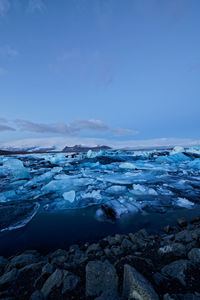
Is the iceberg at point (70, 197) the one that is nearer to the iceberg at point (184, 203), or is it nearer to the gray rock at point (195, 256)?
the iceberg at point (184, 203)

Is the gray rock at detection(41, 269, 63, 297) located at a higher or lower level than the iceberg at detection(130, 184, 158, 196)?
higher

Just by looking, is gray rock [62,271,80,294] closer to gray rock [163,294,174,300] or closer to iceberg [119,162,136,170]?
gray rock [163,294,174,300]

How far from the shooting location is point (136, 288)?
83cm

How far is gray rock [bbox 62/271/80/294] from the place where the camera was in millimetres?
952

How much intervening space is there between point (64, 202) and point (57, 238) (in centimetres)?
134

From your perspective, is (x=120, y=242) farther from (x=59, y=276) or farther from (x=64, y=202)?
(x=64, y=202)

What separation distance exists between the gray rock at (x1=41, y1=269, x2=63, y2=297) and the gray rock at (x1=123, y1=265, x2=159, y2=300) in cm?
51

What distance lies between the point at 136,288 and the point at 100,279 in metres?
0.30

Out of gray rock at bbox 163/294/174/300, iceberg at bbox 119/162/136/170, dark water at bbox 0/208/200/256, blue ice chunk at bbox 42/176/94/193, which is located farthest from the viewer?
iceberg at bbox 119/162/136/170

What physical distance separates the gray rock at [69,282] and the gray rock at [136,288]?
377 millimetres

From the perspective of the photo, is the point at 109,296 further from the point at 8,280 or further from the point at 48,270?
the point at 8,280

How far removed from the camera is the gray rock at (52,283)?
3.16 feet

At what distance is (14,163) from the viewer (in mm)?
7730

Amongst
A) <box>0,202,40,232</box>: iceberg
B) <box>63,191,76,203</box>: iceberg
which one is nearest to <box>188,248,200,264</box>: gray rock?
<box>0,202,40,232</box>: iceberg
